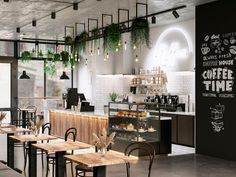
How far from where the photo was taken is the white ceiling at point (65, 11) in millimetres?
8719

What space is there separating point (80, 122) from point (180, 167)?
4523mm

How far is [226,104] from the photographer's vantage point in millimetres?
8625

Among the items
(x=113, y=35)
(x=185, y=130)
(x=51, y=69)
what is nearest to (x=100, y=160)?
(x=113, y=35)

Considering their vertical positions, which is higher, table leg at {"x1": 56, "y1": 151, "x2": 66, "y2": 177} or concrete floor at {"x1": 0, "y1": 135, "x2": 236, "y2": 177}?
table leg at {"x1": 56, "y1": 151, "x2": 66, "y2": 177}

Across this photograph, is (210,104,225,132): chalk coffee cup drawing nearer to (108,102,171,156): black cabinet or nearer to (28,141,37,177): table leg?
(108,102,171,156): black cabinet

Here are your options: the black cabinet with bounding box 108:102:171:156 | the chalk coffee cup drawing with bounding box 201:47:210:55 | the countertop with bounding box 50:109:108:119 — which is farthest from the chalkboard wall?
the countertop with bounding box 50:109:108:119

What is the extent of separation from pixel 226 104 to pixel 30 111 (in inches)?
323

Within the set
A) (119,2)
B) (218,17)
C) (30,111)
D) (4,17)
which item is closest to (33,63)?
(30,111)

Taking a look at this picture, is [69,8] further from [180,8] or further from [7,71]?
[7,71]

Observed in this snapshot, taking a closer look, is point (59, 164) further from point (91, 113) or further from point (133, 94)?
point (133, 94)

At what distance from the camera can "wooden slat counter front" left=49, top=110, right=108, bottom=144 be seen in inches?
414

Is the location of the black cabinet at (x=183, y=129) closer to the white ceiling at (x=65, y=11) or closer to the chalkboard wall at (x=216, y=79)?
the chalkboard wall at (x=216, y=79)

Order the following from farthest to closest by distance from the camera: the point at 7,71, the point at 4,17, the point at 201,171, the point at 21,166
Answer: the point at 7,71, the point at 4,17, the point at 21,166, the point at 201,171

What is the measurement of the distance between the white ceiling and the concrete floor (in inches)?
139
